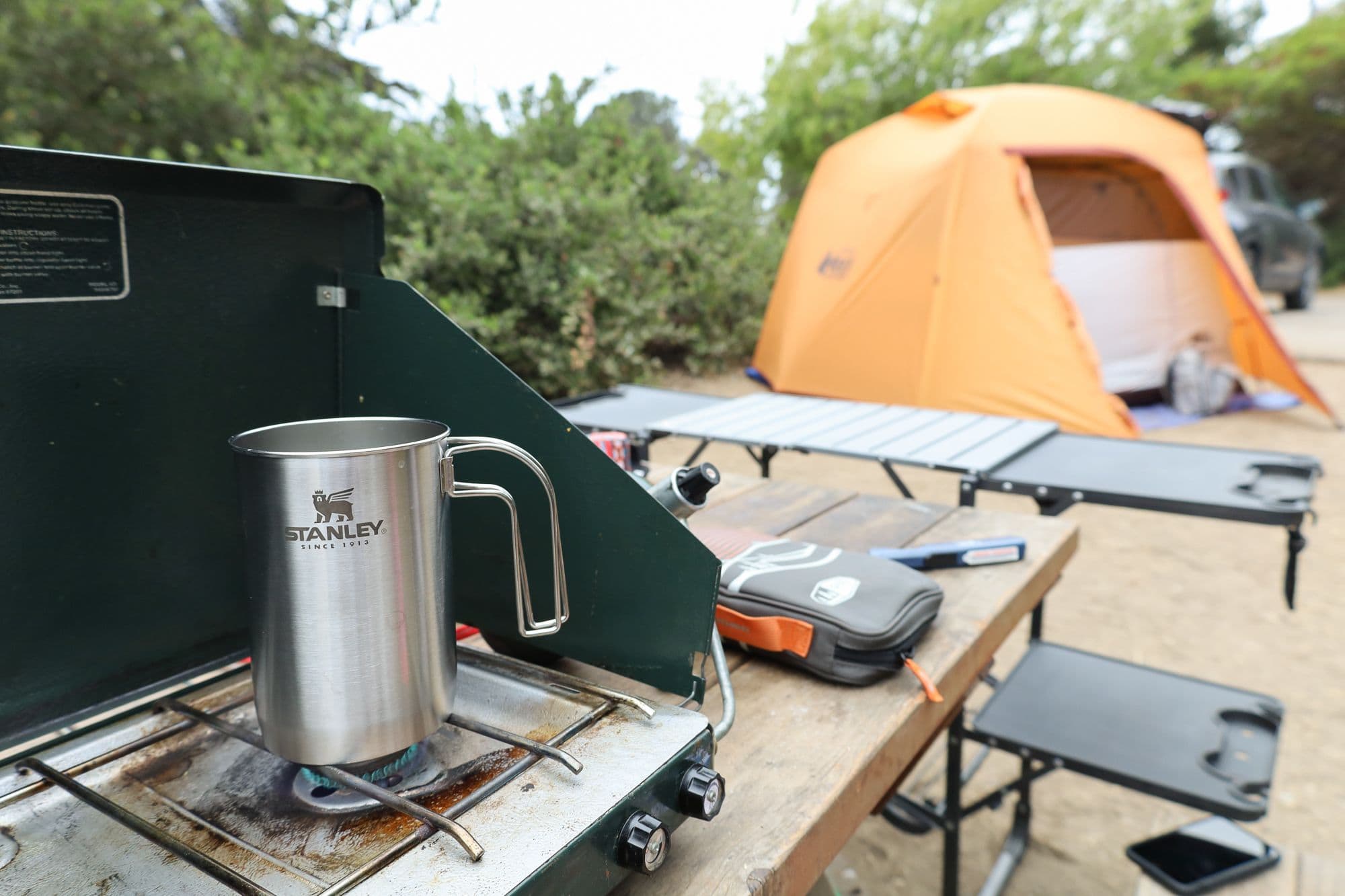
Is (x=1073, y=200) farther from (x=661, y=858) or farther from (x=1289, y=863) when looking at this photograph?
(x=661, y=858)

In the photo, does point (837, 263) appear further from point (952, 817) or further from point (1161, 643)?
point (952, 817)

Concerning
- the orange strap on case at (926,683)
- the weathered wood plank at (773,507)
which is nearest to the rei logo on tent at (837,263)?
the weathered wood plank at (773,507)

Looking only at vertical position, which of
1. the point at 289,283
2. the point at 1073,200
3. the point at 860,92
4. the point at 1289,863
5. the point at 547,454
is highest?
the point at 860,92

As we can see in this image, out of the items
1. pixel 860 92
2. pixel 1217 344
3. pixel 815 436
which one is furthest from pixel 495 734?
pixel 860 92

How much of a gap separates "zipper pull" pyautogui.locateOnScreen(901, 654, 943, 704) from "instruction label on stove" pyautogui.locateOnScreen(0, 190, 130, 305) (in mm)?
837

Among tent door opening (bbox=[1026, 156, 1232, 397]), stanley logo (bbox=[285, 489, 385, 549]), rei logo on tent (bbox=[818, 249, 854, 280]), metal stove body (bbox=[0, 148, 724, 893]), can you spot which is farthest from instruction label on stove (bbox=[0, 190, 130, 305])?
tent door opening (bbox=[1026, 156, 1232, 397])

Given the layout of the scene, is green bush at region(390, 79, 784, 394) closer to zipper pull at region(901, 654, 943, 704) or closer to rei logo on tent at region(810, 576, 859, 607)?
rei logo on tent at region(810, 576, 859, 607)

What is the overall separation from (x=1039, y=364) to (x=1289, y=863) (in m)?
4.05

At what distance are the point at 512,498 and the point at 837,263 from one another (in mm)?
5355

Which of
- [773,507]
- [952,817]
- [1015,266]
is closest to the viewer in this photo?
[773,507]

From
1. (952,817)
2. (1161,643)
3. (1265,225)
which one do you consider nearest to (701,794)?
(952,817)

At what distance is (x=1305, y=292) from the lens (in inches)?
448

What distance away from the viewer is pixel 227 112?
539 cm

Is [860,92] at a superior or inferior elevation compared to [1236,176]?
superior
